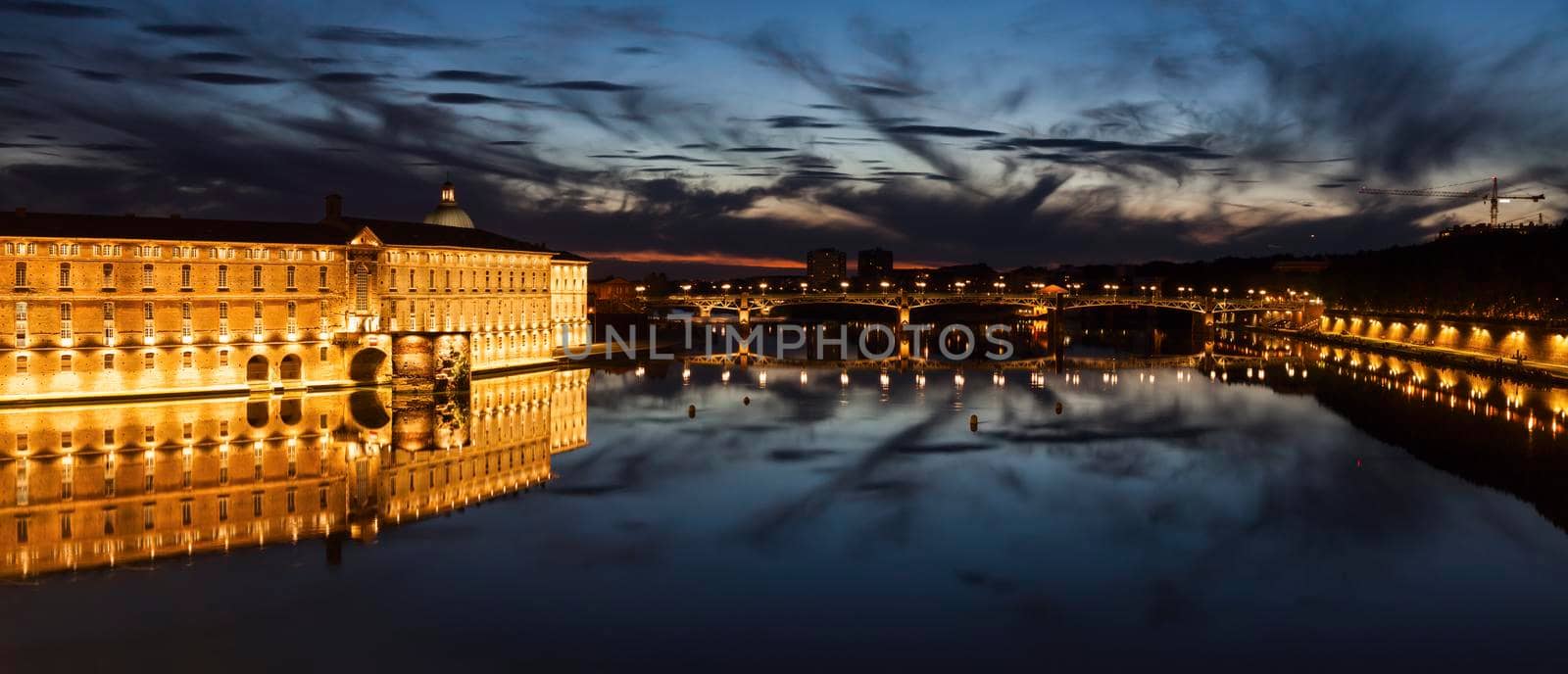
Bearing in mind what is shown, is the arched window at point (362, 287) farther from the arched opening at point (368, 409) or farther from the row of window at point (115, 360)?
the row of window at point (115, 360)

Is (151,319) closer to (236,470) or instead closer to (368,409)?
(368,409)

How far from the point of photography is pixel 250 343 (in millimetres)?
60000

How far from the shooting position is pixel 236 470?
1585 inches

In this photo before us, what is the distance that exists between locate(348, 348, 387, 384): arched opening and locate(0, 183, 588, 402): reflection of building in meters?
0.09

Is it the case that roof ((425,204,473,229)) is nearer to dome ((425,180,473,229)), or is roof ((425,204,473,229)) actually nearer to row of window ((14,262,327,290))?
dome ((425,180,473,229))

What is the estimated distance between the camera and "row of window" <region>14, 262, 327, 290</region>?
53.2 meters

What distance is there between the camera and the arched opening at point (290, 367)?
6284 centimetres

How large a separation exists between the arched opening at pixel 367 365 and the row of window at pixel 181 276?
5003 millimetres

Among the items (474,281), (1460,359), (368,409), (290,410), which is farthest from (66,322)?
(1460,359)

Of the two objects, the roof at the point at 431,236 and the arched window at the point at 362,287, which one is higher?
the roof at the point at 431,236

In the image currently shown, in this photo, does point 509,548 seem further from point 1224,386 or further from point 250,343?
point 1224,386

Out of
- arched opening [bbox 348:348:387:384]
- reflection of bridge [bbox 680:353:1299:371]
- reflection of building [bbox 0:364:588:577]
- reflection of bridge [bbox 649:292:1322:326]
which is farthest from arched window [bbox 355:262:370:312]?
reflection of bridge [bbox 649:292:1322:326]

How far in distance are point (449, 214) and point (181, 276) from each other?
108ft

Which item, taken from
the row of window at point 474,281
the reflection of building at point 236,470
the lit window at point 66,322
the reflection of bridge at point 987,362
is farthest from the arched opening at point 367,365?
the reflection of bridge at point 987,362
